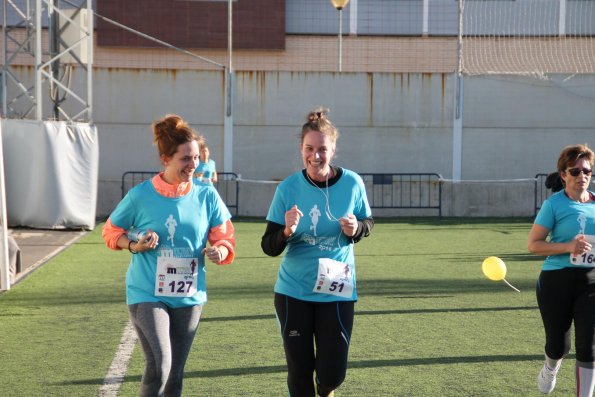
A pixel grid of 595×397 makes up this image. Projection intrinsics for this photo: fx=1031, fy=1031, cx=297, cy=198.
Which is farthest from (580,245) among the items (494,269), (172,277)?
(172,277)

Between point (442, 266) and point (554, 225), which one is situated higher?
point (554, 225)

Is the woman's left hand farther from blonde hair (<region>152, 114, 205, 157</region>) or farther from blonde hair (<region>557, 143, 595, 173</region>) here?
blonde hair (<region>557, 143, 595, 173</region>)

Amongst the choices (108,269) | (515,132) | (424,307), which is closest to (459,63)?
(515,132)

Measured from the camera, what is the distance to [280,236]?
18.5 feet

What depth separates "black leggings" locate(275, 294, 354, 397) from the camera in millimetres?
5656

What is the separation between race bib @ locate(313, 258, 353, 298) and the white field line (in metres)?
1.96

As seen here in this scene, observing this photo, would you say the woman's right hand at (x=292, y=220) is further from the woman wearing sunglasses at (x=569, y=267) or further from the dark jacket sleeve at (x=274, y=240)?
the woman wearing sunglasses at (x=569, y=267)

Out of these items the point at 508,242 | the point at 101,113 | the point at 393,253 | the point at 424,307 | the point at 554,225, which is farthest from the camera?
the point at 101,113

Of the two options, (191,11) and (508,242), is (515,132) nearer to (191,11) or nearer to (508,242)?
(508,242)

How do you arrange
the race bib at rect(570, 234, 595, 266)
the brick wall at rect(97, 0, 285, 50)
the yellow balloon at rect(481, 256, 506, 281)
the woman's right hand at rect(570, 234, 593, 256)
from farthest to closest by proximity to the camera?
the brick wall at rect(97, 0, 285, 50) → the yellow balloon at rect(481, 256, 506, 281) → the race bib at rect(570, 234, 595, 266) → the woman's right hand at rect(570, 234, 593, 256)

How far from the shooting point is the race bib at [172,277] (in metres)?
5.49

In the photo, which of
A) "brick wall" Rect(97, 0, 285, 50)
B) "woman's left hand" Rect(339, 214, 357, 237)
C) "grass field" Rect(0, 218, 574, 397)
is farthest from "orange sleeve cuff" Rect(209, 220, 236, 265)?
"brick wall" Rect(97, 0, 285, 50)

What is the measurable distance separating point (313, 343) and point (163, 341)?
0.84 meters

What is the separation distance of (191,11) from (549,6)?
10291 mm
